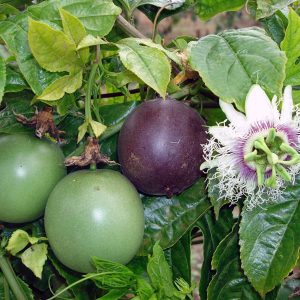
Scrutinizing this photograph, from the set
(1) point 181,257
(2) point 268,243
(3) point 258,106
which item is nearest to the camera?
(3) point 258,106

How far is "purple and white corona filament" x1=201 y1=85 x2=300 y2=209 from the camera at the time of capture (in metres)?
0.52

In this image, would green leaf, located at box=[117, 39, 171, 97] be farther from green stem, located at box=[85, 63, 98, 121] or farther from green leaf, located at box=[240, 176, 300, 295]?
green leaf, located at box=[240, 176, 300, 295]

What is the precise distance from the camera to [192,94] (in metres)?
0.67

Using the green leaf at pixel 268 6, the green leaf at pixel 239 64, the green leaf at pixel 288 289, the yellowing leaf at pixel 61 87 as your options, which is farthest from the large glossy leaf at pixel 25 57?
the green leaf at pixel 288 289

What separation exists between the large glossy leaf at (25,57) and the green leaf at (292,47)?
0.76 ft

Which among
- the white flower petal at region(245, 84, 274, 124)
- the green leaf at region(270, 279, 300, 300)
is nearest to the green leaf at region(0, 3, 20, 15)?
the white flower petal at region(245, 84, 274, 124)

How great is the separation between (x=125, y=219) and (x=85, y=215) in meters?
0.04

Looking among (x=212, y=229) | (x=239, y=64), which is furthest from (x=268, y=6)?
(x=212, y=229)

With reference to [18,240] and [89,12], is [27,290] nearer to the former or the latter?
[18,240]

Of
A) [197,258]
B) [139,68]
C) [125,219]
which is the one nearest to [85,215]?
[125,219]

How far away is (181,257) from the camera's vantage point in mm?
729

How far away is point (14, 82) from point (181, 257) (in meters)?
0.29

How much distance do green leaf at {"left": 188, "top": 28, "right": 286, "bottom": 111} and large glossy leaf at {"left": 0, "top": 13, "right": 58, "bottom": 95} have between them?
146 mm

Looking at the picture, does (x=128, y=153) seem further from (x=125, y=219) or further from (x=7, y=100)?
(x=7, y=100)
